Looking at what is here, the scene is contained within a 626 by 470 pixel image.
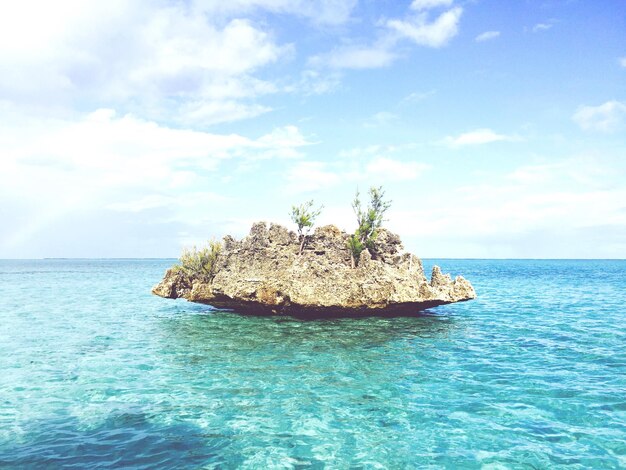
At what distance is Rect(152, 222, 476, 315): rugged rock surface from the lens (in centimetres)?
2288

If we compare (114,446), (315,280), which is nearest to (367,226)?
(315,280)

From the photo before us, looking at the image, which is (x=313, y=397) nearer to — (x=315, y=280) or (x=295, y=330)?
(x=295, y=330)

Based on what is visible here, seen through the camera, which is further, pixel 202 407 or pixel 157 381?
pixel 157 381

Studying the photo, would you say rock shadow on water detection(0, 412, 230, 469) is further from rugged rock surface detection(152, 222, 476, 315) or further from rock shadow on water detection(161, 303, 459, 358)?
rugged rock surface detection(152, 222, 476, 315)

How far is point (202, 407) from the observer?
10.6 metres

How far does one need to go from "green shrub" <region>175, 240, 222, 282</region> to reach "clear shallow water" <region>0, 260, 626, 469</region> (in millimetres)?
5055

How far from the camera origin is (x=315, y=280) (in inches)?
914

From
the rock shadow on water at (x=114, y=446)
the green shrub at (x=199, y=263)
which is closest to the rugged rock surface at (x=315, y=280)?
the green shrub at (x=199, y=263)

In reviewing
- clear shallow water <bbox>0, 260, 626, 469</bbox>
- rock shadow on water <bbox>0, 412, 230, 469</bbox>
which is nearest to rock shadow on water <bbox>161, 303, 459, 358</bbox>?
clear shallow water <bbox>0, 260, 626, 469</bbox>

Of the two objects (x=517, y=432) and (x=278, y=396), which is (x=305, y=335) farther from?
(x=517, y=432)

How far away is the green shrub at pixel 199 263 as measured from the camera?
2609cm

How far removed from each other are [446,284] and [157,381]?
17282mm

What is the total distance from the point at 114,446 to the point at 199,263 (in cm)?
1823

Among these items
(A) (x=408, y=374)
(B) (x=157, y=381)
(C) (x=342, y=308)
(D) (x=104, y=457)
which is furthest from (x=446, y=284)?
(D) (x=104, y=457)
